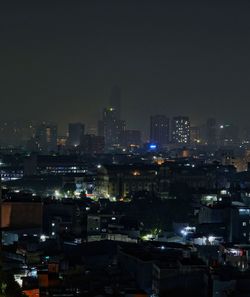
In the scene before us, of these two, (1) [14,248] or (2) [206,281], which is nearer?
(2) [206,281]

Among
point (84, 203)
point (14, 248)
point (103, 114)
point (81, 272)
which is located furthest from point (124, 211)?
point (103, 114)

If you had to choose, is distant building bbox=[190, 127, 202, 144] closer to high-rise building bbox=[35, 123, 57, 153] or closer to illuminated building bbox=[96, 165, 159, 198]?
high-rise building bbox=[35, 123, 57, 153]

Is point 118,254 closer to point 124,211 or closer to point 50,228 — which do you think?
point 50,228

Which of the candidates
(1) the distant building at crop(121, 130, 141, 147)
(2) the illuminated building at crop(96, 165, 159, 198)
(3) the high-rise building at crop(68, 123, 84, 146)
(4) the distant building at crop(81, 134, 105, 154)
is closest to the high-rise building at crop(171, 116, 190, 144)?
(1) the distant building at crop(121, 130, 141, 147)

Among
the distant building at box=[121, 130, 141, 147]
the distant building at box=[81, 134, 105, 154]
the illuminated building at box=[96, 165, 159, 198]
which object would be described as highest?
the distant building at box=[121, 130, 141, 147]

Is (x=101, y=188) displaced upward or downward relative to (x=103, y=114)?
downward

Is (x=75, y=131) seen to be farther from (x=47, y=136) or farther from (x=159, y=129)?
(x=159, y=129)

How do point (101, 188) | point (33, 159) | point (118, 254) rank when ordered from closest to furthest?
1. point (118, 254)
2. point (101, 188)
3. point (33, 159)
